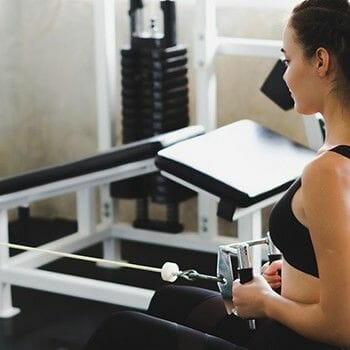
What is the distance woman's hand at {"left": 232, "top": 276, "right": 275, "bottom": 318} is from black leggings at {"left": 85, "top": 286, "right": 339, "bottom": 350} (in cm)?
3

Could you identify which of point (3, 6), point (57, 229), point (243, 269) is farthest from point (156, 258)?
point (243, 269)

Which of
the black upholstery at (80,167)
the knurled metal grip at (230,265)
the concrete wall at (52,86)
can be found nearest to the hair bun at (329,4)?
the knurled metal grip at (230,265)

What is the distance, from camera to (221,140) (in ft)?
11.1

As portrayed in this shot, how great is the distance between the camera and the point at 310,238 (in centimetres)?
165

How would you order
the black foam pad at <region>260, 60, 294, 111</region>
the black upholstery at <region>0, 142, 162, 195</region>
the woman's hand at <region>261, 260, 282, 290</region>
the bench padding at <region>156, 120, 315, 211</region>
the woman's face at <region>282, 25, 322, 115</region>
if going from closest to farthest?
the woman's face at <region>282, 25, 322, 115</region> → the woman's hand at <region>261, 260, 282, 290</region> → the bench padding at <region>156, 120, 315, 211</region> → the black upholstery at <region>0, 142, 162, 195</region> → the black foam pad at <region>260, 60, 294, 111</region>

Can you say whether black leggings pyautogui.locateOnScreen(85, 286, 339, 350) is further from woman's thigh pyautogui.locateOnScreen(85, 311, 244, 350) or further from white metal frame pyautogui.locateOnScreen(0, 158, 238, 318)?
white metal frame pyautogui.locateOnScreen(0, 158, 238, 318)

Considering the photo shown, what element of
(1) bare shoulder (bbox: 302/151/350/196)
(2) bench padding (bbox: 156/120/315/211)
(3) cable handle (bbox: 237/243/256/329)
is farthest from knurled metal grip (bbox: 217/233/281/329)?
(2) bench padding (bbox: 156/120/315/211)

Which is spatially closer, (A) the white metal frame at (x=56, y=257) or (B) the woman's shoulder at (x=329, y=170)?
(B) the woman's shoulder at (x=329, y=170)

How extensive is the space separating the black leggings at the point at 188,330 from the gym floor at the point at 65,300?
3.92 feet

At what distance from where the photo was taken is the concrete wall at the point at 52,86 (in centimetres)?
449

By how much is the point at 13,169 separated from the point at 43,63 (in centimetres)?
54

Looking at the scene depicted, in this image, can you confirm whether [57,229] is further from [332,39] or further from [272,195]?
[332,39]

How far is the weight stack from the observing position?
12.7ft

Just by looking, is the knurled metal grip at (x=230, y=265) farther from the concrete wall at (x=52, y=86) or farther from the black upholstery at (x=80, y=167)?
the concrete wall at (x=52, y=86)
